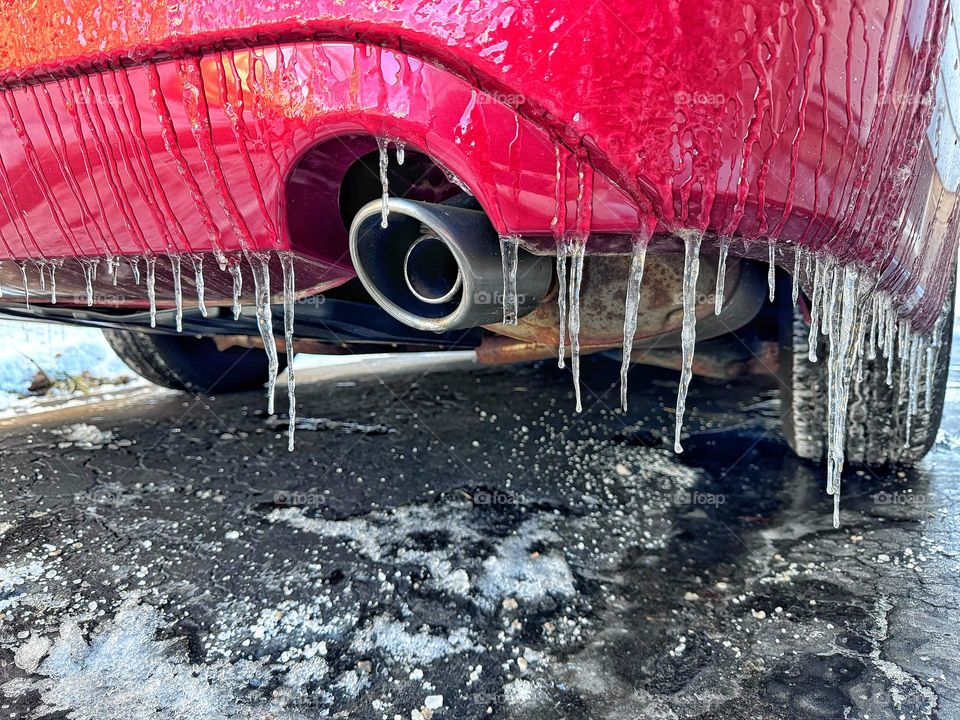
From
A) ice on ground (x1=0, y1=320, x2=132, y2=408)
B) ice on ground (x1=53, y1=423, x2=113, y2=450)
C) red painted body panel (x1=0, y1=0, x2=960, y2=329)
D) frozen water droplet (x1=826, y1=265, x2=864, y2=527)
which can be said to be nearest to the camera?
red painted body panel (x1=0, y1=0, x2=960, y2=329)

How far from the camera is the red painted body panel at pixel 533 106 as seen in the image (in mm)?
775

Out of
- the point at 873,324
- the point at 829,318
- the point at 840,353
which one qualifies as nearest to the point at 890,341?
the point at 873,324

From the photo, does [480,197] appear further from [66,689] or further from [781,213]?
[66,689]

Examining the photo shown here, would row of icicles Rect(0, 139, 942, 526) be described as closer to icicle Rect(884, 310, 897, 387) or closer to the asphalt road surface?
icicle Rect(884, 310, 897, 387)

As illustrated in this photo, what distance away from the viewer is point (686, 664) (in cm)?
111

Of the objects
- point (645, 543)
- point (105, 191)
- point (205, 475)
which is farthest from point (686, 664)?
point (205, 475)

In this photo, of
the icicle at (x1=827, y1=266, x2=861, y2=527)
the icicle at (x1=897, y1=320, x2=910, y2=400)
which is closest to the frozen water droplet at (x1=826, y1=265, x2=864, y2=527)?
the icicle at (x1=827, y1=266, x2=861, y2=527)

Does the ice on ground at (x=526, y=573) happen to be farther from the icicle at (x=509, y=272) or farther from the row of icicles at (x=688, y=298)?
the icicle at (x=509, y=272)

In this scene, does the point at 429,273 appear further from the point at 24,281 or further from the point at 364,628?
the point at 24,281

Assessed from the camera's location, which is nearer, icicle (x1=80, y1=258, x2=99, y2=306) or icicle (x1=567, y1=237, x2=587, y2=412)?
icicle (x1=567, y1=237, x2=587, y2=412)

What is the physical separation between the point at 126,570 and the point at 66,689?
1.34 feet

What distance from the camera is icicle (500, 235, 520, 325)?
0.97m

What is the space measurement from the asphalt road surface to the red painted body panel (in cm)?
73

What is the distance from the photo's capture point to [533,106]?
80 centimetres
